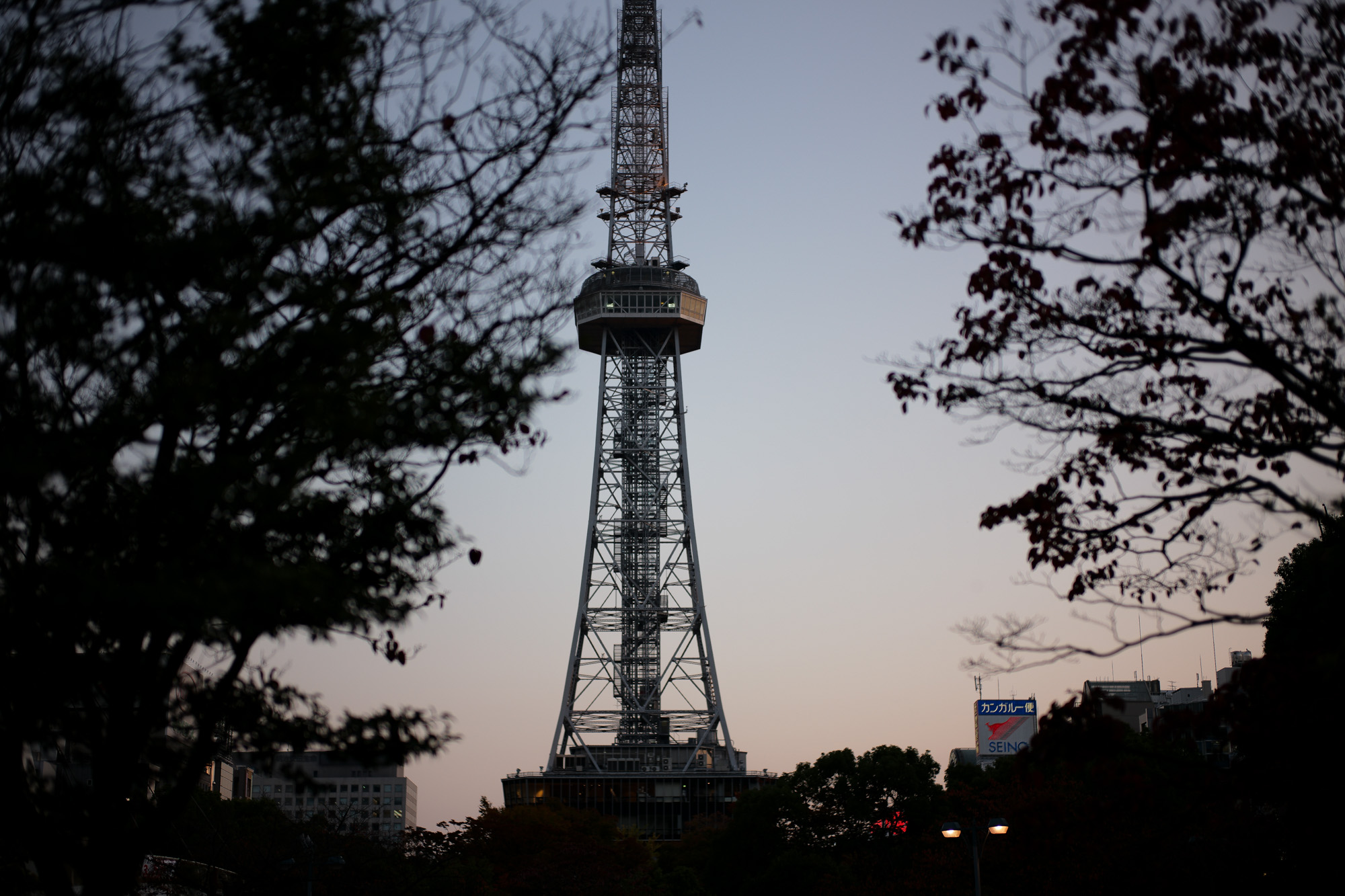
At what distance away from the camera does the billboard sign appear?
85688 mm

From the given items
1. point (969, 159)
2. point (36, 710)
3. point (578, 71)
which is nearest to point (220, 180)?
point (578, 71)

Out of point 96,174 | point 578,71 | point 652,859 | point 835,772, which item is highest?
point 578,71

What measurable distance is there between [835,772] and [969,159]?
35.4 metres

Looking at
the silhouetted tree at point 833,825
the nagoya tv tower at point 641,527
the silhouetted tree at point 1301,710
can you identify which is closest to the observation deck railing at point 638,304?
the nagoya tv tower at point 641,527

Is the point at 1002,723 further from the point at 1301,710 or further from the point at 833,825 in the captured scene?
the point at 1301,710

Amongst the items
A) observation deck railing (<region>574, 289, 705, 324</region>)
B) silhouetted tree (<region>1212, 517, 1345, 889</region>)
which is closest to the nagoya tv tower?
observation deck railing (<region>574, 289, 705, 324</region>)

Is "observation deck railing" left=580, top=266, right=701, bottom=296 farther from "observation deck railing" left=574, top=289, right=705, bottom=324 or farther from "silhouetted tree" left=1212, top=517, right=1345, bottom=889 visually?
"silhouetted tree" left=1212, top=517, right=1345, bottom=889

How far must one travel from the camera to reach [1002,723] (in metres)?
88.1

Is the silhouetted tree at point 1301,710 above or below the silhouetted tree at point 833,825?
above

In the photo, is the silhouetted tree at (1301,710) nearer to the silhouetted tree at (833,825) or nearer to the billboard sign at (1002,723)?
the silhouetted tree at (833,825)

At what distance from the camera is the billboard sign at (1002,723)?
281 feet

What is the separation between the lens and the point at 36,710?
311 inches

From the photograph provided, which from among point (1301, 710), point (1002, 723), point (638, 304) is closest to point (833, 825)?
point (1301, 710)

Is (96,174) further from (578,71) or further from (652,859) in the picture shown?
(652,859)
